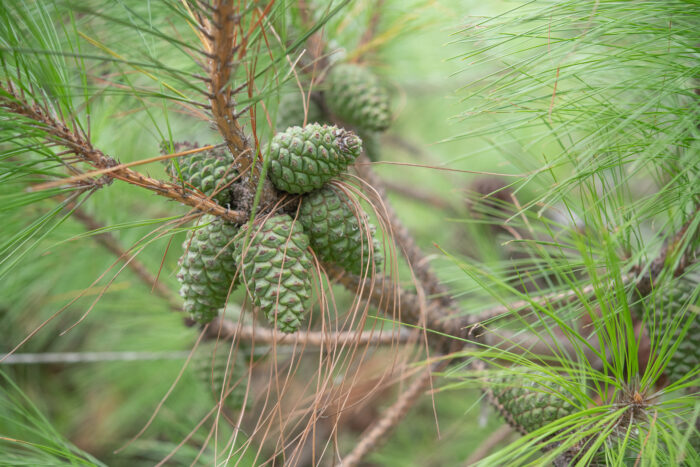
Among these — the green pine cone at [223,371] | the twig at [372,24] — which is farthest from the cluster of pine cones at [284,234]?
the twig at [372,24]

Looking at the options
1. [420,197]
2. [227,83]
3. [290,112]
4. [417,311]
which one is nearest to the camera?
[227,83]

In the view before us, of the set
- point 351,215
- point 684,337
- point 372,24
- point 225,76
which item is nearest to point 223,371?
point 351,215

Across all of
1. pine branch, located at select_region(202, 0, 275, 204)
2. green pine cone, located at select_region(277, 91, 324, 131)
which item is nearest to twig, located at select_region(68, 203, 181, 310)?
green pine cone, located at select_region(277, 91, 324, 131)

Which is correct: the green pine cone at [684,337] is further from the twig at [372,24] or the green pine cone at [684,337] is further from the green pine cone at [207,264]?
the twig at [372,24]

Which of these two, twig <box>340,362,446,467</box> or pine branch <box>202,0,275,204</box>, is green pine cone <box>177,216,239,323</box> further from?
twig <box>340,362,446,467</box>

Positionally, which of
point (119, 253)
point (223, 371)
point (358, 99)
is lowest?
point (223, 371)

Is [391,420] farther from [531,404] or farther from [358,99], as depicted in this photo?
[358,99]
